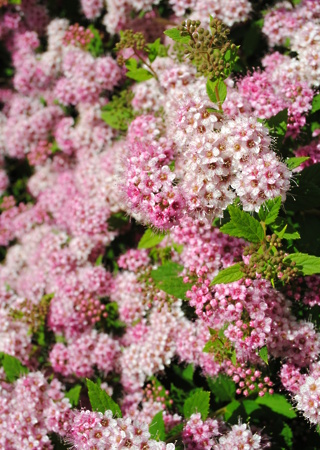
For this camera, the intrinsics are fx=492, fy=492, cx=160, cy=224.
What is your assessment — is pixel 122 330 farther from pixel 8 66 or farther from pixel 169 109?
pixel 8 66

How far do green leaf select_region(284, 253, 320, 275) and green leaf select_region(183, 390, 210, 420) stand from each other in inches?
37.8

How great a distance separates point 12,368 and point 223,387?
1414 millimetres

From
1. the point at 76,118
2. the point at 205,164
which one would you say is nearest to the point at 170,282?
the point at 205,164

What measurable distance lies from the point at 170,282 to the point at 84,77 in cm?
202

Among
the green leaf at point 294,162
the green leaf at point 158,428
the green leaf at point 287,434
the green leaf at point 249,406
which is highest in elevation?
the green leaf at point 294,162

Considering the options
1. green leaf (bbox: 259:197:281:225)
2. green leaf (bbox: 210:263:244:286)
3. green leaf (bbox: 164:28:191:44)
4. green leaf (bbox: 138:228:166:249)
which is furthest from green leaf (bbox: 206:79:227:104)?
green leaf (bbox: 138:228:166:249)

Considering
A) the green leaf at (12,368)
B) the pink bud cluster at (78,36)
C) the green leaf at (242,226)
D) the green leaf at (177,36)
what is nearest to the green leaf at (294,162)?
the green leaf at (242,226)

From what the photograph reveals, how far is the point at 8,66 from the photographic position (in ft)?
17.2

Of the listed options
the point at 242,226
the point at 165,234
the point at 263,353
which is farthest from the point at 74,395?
the point at 242,226

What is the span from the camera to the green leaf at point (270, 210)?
2.29 meters

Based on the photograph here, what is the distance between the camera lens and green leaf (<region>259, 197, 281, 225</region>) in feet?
7.52

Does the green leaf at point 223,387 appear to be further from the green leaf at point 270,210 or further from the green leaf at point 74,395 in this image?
the green leaf at point 270,210

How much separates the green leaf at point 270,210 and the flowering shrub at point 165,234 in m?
0.01

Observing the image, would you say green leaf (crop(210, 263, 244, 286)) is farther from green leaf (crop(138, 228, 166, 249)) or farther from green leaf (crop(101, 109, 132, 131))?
green leaf (crop(101, 109, 132, 131))
